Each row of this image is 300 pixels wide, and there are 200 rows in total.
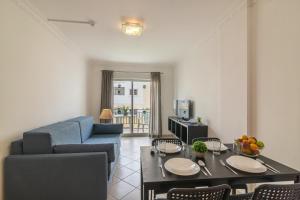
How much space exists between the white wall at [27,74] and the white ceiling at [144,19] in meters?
0.33

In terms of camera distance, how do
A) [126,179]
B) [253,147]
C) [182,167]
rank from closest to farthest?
[182,167], [253,147], [126,179]

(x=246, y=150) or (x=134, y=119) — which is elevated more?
(x=246, y=150)

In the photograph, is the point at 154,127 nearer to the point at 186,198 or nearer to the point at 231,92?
the point at 231,92

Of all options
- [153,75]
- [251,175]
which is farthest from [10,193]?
[153,75]

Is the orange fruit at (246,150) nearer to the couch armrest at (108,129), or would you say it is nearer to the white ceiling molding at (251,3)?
the white ceiling molding at (251,3)

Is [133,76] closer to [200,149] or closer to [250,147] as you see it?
[200,149]

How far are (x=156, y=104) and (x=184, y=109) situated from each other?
62.3 inches

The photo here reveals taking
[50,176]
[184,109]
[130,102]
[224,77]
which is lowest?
[50,176]

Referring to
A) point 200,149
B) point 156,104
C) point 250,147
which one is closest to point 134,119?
point 156,104

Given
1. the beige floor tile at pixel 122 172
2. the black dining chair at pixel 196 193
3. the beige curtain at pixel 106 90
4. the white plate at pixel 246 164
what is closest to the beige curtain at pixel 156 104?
the beige curtain at pixel 106 90

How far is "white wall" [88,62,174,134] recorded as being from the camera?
5449 millimetres

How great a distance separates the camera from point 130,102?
232 inches

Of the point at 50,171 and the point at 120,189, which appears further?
the point at 120,189

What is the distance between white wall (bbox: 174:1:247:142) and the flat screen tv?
0.19 metres
